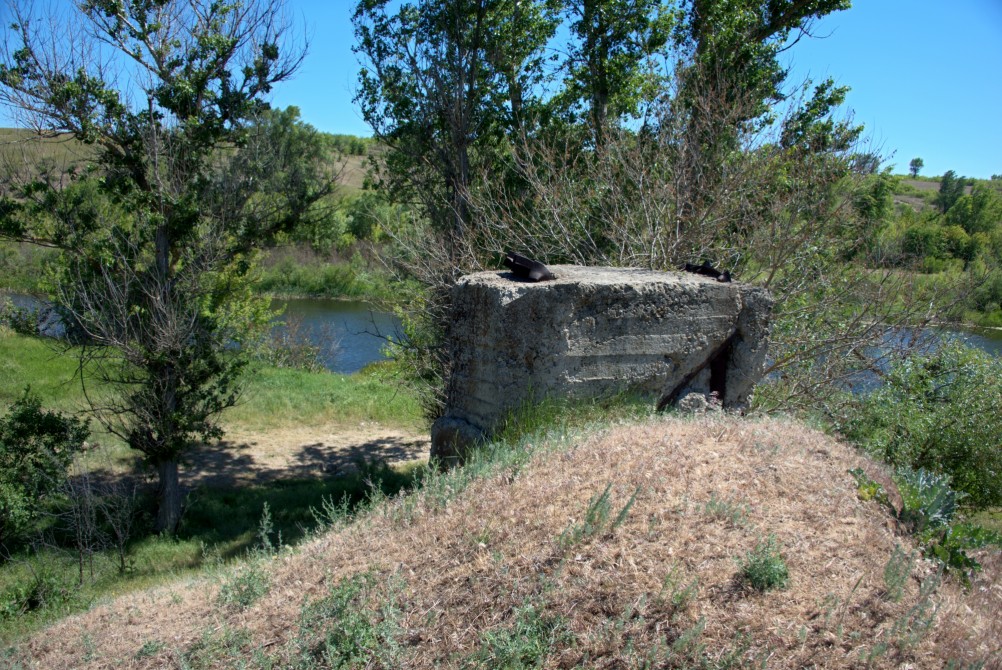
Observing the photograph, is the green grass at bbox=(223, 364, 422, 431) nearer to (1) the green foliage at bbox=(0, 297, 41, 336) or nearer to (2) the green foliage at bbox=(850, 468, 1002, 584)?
(1) the green foliage at bbox=(0, 297, 41, 336)

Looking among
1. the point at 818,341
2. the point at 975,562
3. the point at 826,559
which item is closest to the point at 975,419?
the point at 818,341

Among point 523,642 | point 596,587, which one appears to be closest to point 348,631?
point 523,642

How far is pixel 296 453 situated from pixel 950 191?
4863cm

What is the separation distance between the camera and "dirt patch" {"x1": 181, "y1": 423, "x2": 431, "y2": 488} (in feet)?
44.0

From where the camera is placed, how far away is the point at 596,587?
12.5 feet

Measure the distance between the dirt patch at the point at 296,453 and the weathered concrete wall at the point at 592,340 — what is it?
7491mm

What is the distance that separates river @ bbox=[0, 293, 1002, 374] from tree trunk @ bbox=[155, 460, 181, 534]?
183 inches

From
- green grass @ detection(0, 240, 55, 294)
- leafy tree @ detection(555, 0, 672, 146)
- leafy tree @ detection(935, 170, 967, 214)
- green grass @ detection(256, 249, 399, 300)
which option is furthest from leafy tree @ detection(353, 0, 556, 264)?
leafy tree @ detection(935, 170, 967, 214)

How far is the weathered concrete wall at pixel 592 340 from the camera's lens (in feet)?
20.6

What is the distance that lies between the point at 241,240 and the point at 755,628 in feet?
32.0

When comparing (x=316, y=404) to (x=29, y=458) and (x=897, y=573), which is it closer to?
(x=29, y=458)

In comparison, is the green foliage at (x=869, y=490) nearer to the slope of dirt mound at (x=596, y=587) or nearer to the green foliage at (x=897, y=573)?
the slope of dirt mound at (x=596, y=587)

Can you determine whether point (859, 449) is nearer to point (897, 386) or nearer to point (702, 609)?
point (897, 386)

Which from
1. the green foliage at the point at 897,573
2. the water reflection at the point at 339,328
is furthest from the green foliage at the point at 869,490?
the water reflection at the point at 339,328
